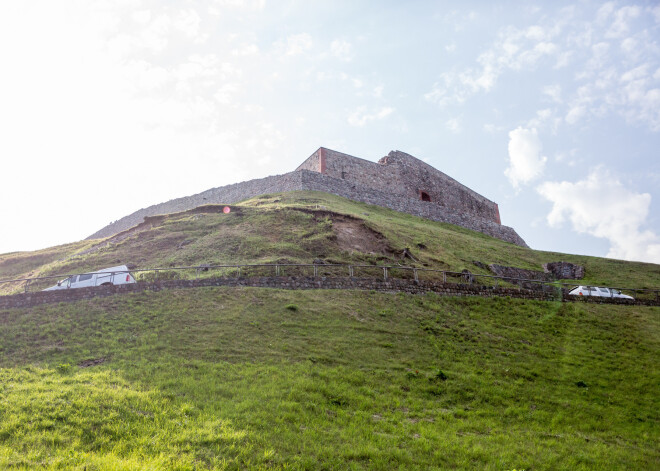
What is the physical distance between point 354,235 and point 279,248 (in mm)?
5363

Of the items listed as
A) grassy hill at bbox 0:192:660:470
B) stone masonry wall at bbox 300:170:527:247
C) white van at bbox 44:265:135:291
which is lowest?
grassy hill at bbox 0:192:660:470

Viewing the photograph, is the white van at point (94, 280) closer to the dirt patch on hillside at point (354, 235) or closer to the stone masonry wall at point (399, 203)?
the dirt patch on hillside at point (354, 235)

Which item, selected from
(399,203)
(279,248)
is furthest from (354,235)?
(399,203)

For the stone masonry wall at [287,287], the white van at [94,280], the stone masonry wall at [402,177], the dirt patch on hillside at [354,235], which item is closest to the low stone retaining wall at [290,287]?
the stone masonry wall at [287,287]

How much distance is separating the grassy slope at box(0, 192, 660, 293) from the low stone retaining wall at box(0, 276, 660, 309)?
2.81 meters

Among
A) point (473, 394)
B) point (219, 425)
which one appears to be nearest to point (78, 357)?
point (219, 425)

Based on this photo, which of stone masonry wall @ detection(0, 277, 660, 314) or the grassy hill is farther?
stone masonry wall @ detection(0, 277, 660, 314)

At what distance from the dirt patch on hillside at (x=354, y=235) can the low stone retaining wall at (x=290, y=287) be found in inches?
198

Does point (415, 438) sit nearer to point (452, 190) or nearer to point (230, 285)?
point (230, 285)

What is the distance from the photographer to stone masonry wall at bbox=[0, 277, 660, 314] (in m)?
17.7

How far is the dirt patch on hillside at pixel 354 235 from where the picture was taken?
84.2ft

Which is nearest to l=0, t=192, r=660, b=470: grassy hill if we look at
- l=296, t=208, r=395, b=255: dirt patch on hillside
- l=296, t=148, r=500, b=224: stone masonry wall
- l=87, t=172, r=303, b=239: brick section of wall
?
l=296, t=208, r=395, b=255: dirt patch on hillside

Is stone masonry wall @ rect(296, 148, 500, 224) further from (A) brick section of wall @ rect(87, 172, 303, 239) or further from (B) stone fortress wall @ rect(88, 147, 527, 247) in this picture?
(A) brick section of wall @ rect(87, 172, 303, 239)

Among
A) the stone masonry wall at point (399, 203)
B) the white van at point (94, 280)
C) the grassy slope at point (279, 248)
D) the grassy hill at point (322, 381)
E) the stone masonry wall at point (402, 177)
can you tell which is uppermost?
the stone masonry wall at point (402, 177)
